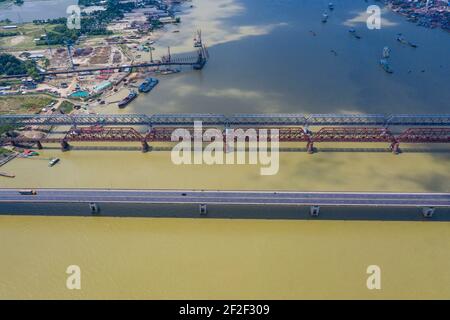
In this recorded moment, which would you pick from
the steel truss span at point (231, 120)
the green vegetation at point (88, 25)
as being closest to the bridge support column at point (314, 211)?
the steel truss span at point (231, 120)

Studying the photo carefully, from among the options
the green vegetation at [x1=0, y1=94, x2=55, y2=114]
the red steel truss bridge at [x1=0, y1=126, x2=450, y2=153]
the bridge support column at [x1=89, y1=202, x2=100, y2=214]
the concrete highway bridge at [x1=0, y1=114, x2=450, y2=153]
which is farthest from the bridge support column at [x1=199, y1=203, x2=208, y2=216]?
the green vegetation at [x1=0, y1=94, x2=55, y2=114]

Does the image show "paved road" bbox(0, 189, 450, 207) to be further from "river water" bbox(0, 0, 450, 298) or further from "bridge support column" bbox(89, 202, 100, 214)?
"river water" bbox(0, 0, 450, 298)

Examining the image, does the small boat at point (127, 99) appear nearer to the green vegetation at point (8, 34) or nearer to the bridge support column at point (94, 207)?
the bridge support column at point (94, 207)

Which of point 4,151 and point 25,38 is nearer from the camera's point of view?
point 4,151

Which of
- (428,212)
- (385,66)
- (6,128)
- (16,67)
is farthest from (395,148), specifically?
(16,67)

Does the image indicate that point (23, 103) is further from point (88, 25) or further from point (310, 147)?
point (310, 147)

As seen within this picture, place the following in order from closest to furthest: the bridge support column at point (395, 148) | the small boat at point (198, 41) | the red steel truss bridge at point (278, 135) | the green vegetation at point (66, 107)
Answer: the bridge support column at point (395, 148) < the red steel truss bridge at point (278, 135) < the green vegetation at point (66, 107) < the small boat at point (198, 41)
